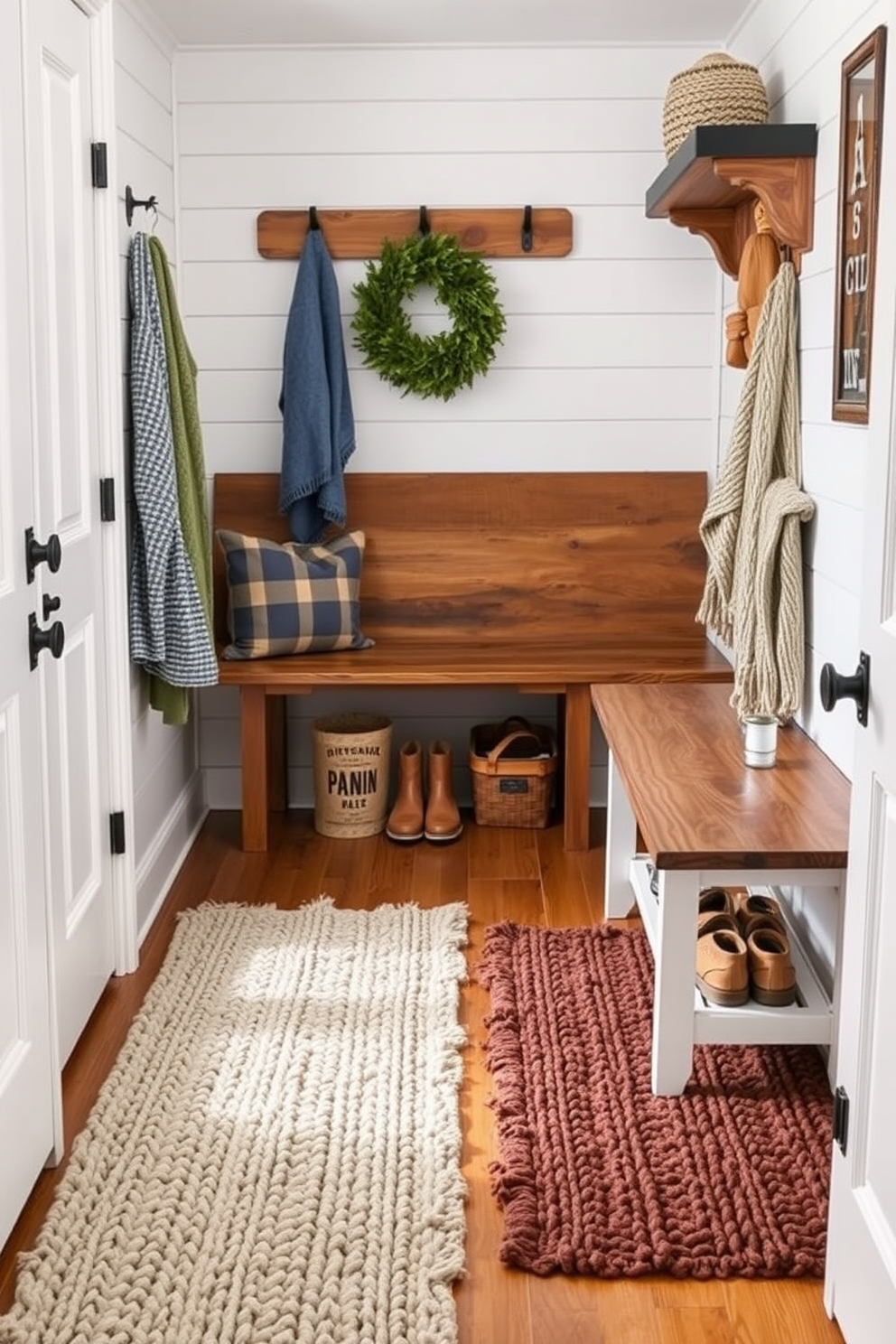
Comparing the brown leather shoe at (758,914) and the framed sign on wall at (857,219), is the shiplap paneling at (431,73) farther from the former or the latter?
the brown leather shoe at (758,914)

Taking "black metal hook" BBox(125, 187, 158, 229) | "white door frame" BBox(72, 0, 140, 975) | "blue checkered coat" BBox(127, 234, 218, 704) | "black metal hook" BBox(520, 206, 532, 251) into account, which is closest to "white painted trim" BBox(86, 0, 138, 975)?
"white door frame" BBox(72, 0, 140, 975)

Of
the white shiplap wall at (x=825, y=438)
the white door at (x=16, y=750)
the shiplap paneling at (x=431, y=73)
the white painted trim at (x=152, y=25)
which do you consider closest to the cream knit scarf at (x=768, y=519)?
the white shiplap wall at (x=825, y=438)

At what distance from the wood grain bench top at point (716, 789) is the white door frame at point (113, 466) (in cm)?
106

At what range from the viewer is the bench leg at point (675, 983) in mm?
2668

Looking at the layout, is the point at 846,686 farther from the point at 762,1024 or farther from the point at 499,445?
the point at 499,445

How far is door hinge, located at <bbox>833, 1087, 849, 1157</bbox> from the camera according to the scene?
210 cm

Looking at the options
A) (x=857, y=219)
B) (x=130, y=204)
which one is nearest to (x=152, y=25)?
(x=130, y=204)

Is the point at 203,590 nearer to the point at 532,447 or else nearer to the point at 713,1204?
the point at 532,447

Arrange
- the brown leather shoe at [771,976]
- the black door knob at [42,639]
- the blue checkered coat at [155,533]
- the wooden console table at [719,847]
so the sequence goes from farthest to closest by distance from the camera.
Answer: the blue checkered coat at [155,533], the brown leather shoe at [771,976], the wooden console table at [719,847], the black door knob at [42,639]

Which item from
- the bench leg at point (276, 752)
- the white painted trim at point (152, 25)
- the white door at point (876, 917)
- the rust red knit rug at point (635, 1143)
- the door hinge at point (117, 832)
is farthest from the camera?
the bench leg at point (276, 752)

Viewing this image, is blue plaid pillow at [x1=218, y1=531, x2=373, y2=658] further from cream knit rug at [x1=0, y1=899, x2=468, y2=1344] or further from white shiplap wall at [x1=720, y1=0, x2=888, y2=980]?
white shiplap wall at [x1=720, y1=0, x2=888, y2=980]

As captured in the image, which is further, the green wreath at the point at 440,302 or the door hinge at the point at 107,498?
the green wreath at the point at 440,302

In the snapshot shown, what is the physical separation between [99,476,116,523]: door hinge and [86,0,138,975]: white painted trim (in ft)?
0.06

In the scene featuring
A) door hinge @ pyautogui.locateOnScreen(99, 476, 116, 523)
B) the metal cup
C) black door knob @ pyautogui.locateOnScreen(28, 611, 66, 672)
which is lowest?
the metal cup
